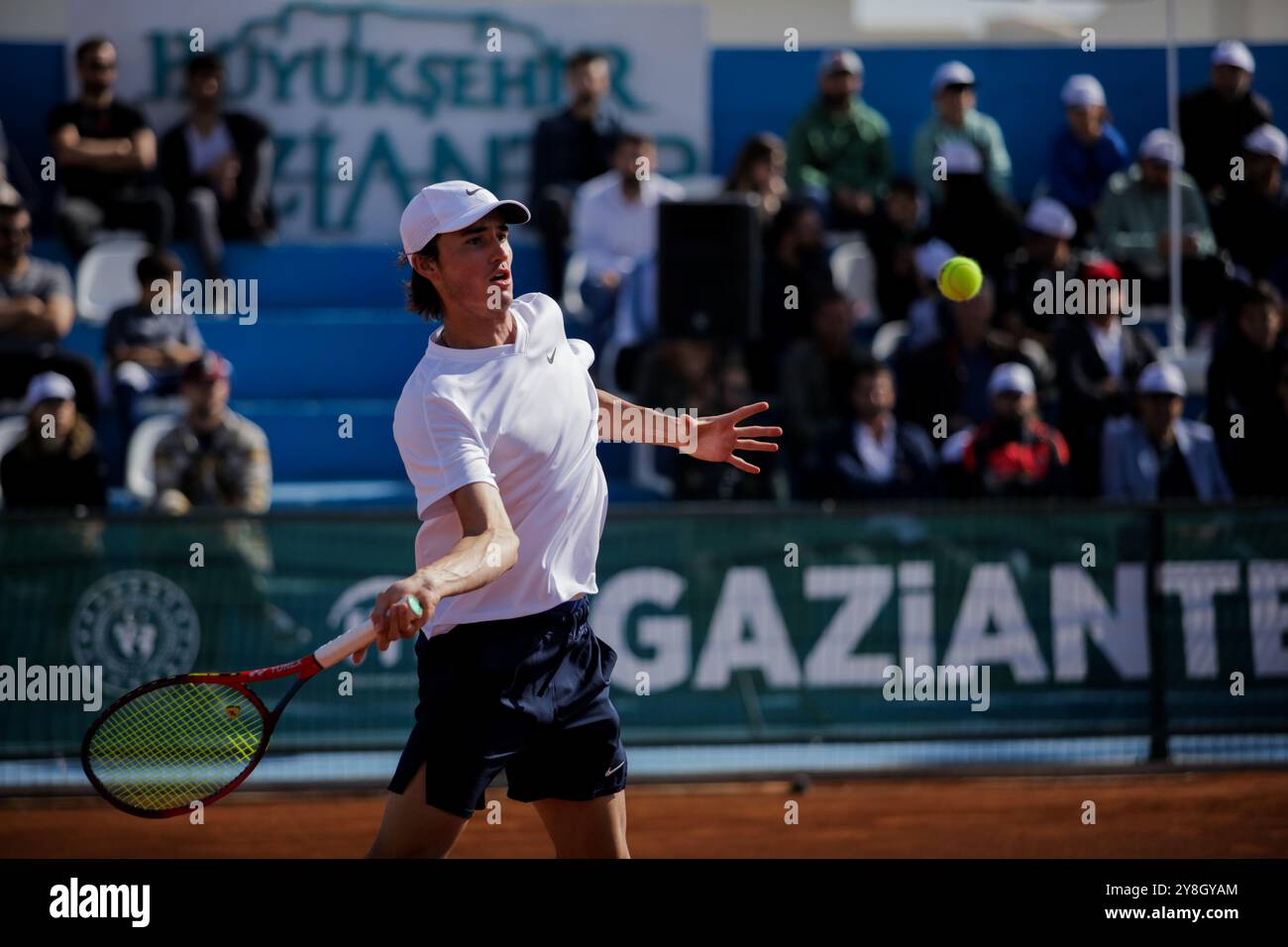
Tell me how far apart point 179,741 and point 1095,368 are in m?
7.55

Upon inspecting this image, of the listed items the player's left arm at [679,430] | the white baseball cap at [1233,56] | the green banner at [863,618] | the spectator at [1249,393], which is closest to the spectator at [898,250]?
the spectator at [1249,393]

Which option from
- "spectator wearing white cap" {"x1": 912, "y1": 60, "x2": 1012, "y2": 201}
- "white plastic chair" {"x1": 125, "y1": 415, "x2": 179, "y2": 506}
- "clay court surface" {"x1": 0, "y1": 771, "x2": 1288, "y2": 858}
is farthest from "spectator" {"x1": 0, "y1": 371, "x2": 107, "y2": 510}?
"spectator wearing white cap" {"x1": 912, "y1": 60, "x2": 1012, "y2": 201}

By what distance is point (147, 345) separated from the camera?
446 inches

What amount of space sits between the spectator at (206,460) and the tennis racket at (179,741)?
17.0 feet

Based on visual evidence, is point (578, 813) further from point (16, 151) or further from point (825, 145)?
point (16, 151)

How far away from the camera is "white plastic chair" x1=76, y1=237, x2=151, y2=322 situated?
12.7 meters

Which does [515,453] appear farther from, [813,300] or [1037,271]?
[1037,271]

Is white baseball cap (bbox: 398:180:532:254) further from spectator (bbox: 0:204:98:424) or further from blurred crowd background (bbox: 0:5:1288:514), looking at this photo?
spectator (bbox: 0:204:98:424)

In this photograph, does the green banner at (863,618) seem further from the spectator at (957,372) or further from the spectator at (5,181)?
the spectator at (5,181)

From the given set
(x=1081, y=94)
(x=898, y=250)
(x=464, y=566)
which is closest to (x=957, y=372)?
(x=898, y=250)

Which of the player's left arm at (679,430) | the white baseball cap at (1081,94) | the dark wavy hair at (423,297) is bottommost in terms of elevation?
the player's left arm at (679,430)

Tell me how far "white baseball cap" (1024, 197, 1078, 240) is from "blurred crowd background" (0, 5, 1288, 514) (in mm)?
18

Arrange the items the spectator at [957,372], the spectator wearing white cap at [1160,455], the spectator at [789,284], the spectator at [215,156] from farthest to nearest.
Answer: the spectator at [215,156], the spectator at [789,284], the spectator at [957,372], the spectator wearing white cap at [1160,455]

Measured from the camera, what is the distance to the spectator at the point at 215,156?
12.8 meters
